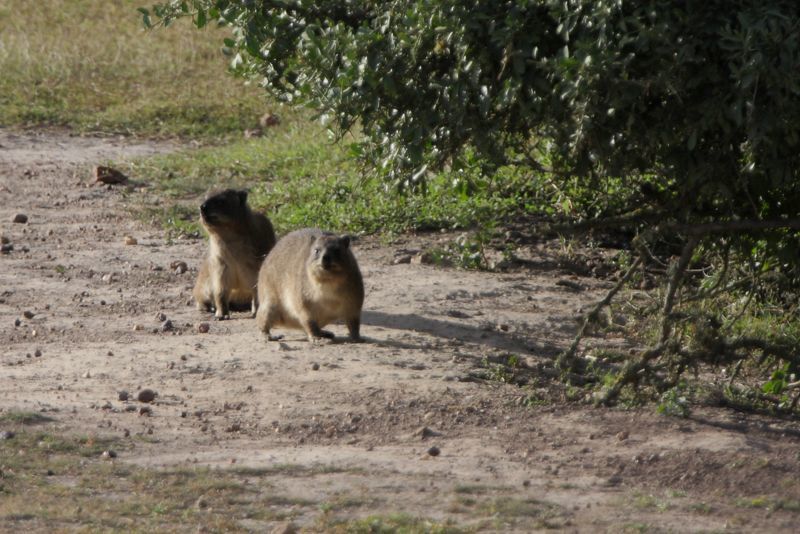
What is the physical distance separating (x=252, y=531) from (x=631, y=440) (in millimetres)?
1866

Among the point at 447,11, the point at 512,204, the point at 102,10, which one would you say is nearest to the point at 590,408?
the point at 447,11

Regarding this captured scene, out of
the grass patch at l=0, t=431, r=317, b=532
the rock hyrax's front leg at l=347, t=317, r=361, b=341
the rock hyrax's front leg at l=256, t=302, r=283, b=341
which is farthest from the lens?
the rock hyrax's front leg at l=256, t=302, r=283, b=341

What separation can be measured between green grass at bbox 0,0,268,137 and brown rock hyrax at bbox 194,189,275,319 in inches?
222

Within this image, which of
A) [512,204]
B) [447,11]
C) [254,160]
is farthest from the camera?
[254,160]

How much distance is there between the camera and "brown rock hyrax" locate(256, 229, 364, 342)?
7.85m

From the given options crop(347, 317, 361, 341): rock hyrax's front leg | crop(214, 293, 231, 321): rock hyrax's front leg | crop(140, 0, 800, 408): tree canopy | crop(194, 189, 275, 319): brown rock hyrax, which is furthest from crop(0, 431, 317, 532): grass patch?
crop(194, 189, 275, 319): brown rock hyrax

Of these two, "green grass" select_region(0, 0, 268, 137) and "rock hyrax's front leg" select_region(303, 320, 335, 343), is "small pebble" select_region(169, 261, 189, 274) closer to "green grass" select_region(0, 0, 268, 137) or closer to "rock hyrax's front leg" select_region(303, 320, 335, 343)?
"rock hyrax's front leg" select_region(303, 320, 335, 343)

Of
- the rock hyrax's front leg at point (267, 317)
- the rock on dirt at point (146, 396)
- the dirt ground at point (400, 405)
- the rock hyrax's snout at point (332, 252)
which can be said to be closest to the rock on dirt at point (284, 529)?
the dirt ground at point (400, 405)

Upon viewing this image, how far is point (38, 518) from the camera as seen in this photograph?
4898 mm

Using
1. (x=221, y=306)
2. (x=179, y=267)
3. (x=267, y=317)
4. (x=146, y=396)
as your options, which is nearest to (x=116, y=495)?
(x=146, y=396)

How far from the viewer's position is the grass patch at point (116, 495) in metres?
4.88

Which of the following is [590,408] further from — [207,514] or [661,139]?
[207,514]

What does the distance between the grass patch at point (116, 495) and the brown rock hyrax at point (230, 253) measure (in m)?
3.24

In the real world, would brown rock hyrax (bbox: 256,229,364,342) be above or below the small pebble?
above
